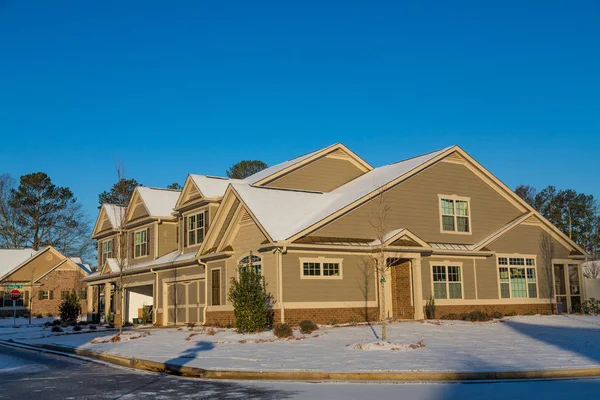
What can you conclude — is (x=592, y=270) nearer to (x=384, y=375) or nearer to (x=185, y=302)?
(x=185, y=302)

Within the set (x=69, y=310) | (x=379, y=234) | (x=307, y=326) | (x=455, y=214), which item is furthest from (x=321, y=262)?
(x=69, y=310)

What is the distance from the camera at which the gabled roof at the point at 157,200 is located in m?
36.5

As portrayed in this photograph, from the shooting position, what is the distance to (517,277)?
30828mm

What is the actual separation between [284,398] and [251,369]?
3831 millimetres

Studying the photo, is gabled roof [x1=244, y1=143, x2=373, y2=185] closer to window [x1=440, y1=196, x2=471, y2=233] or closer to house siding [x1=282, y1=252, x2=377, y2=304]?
window [x1=440, y1=196, x2=471, y2=233]

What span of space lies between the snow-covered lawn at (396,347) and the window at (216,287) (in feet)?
8.68

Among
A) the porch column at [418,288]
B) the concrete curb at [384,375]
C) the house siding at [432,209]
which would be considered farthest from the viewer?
the porch column at [418,288]

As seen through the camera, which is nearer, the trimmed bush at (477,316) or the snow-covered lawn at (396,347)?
the snow-covered lawn at (396,347)

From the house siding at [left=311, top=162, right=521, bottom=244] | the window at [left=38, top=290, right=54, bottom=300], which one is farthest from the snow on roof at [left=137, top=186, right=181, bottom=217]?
the window at [left=38, top=290, right=54, bottom=300]

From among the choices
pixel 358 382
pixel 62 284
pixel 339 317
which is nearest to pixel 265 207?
pixel 339 317

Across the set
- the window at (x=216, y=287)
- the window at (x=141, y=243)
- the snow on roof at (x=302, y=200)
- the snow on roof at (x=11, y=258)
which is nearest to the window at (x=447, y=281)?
the snow on roof at (x=302, y=200)

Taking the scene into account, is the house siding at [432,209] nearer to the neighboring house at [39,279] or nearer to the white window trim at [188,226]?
the white window trim at [188,226]

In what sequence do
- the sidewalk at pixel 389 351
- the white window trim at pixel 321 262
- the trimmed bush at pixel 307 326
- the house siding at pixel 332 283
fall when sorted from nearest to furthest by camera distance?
the sidewalk at pixel 389 351
the trimmed bush at pixel 307 326
the house siding at pixel 332 283
the white window trim at pixel 321 262

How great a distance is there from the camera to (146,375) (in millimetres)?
15039
